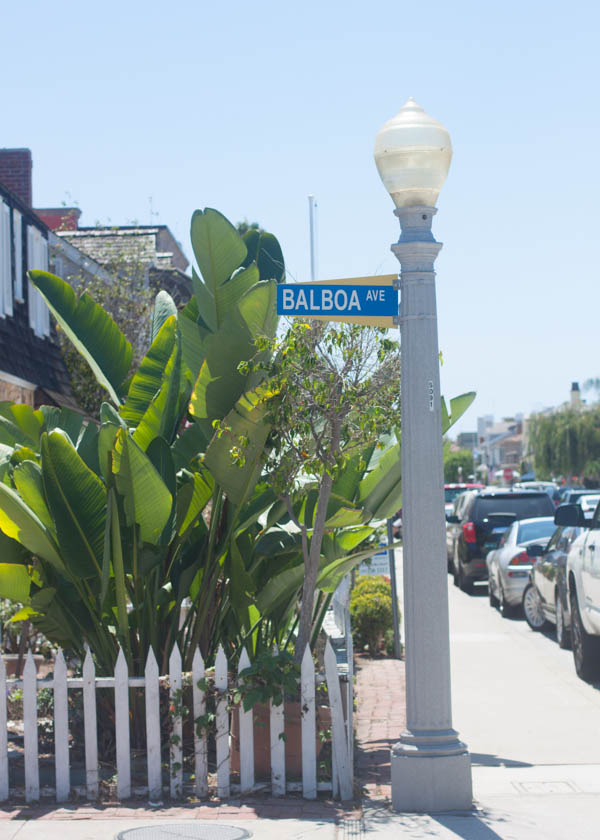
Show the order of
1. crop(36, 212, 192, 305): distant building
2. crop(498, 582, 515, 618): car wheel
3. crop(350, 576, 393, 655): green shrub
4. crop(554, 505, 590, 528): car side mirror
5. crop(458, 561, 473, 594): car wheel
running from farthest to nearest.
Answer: crop(458, 561, 473, 594): car wheel, crop(36, 212, 192, 305): distant building, crop(498, 582, 515, 618): car wheel, crop(350, 576, 393, 655): green shrub, crop(554, 505, 590, 528): car side mirror

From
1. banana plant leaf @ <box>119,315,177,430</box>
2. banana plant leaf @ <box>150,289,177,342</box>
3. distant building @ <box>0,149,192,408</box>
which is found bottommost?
banana plant leaf @ <box>119,315,177,430</box>

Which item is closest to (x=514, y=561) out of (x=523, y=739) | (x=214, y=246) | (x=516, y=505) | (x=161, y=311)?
(x=516, y=505)

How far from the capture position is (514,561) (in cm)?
1641

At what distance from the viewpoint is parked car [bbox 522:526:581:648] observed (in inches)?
492

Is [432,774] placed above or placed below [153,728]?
below

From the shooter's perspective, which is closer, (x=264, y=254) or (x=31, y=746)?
(x=31, y=746)

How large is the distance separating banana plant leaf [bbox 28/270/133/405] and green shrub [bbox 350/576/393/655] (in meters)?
5.67

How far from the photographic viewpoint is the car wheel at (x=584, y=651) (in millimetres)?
10812

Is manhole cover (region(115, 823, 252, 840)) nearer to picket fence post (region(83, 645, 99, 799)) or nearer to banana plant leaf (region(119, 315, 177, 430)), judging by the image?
picket fence post (region(83, 645, 99, 799))

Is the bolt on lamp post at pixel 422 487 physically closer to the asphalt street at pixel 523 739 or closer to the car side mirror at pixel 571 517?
the asphalt street at pixel 523 739

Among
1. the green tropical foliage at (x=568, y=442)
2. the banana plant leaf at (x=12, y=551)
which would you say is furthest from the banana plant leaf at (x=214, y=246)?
the green tropical foliage at (x=568, y=442)

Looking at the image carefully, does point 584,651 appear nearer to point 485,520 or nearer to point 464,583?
point 485,520

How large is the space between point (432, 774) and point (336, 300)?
2709 millimetres

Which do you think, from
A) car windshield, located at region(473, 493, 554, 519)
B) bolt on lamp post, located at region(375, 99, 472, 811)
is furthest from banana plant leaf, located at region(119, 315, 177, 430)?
car windshield, located at region(473, 493, 554, 519)
